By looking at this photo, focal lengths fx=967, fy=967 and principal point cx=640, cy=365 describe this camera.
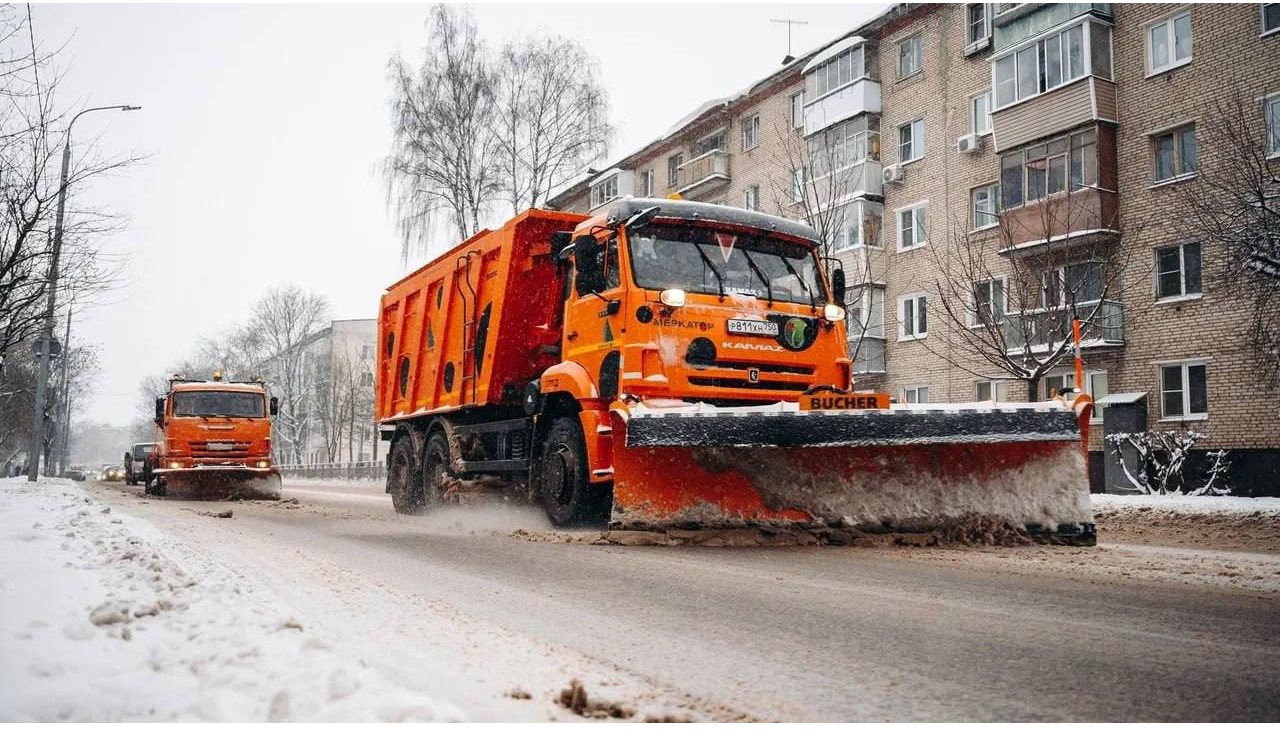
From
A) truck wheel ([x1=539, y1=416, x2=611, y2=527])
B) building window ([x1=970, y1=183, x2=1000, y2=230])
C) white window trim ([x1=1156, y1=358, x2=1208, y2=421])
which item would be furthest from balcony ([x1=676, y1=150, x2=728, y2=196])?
truck wheel ([x1=539, y1=416, x2=611, y2=527])

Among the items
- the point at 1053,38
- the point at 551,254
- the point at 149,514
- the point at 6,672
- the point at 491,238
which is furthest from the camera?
the point at 1053,38

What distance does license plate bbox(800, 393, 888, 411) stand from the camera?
7574 millimetres

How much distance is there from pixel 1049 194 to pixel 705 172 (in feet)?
45.6

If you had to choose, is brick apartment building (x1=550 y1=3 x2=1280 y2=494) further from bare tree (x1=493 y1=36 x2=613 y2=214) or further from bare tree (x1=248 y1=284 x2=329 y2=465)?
bare tree (x1=248 y1=284 x2=329 y2=465)

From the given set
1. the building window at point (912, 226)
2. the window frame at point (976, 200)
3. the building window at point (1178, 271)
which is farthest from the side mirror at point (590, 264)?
the building window at point (912, 226)

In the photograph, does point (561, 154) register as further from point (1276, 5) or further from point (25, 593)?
point (25, 593)

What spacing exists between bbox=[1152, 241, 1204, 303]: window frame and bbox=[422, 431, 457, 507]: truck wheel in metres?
15.8

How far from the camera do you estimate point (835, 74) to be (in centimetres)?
2842

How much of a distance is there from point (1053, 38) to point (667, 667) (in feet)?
73.5

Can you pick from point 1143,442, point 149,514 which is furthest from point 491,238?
→ point 1143,442

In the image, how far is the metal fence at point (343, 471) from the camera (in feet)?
140

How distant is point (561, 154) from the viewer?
28453 mm

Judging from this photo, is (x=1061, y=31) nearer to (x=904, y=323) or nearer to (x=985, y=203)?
(x=985, y=203)

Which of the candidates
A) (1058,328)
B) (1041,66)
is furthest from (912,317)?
(1058,328)
